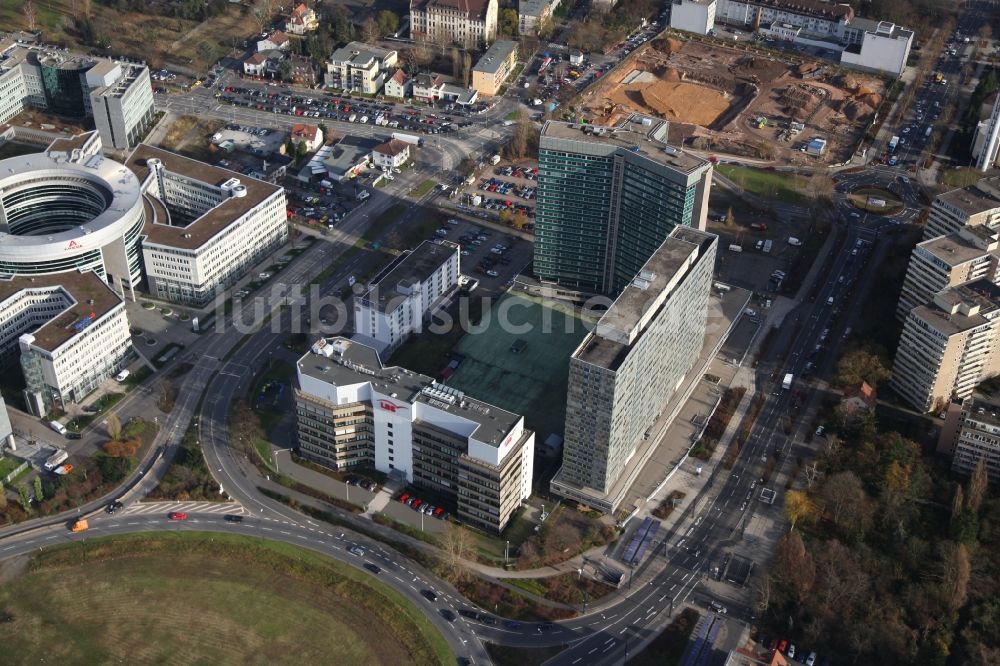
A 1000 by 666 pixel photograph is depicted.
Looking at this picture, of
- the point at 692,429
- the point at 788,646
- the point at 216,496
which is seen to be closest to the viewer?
the point at 788,646

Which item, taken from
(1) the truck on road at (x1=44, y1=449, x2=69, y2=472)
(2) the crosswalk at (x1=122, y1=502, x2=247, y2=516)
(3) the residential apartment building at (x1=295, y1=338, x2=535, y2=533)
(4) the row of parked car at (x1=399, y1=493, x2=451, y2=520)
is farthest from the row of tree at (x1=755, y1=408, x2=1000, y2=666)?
(1) the truck on road at (x1=44, y1=449, x2=69, y2=472)

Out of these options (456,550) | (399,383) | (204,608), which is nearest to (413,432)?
(399,383)

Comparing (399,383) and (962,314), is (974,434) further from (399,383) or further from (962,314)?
(399,383)

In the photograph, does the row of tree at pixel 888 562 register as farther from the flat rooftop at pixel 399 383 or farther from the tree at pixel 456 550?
the flat rooftop at pixel 399 383

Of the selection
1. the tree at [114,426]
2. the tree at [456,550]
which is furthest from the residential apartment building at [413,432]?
the tree at [114,426]

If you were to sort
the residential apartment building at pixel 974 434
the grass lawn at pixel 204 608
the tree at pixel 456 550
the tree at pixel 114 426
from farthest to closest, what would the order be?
the tree at pixel 114 426 < the residential apartment building at pixel 974 434 < the tree at pixel 456 550 < the grass lawn at pixel 204 608

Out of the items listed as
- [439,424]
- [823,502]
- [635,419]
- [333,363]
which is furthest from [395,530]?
[823,502]

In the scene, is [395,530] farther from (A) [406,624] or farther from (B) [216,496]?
(B) [216,496]
